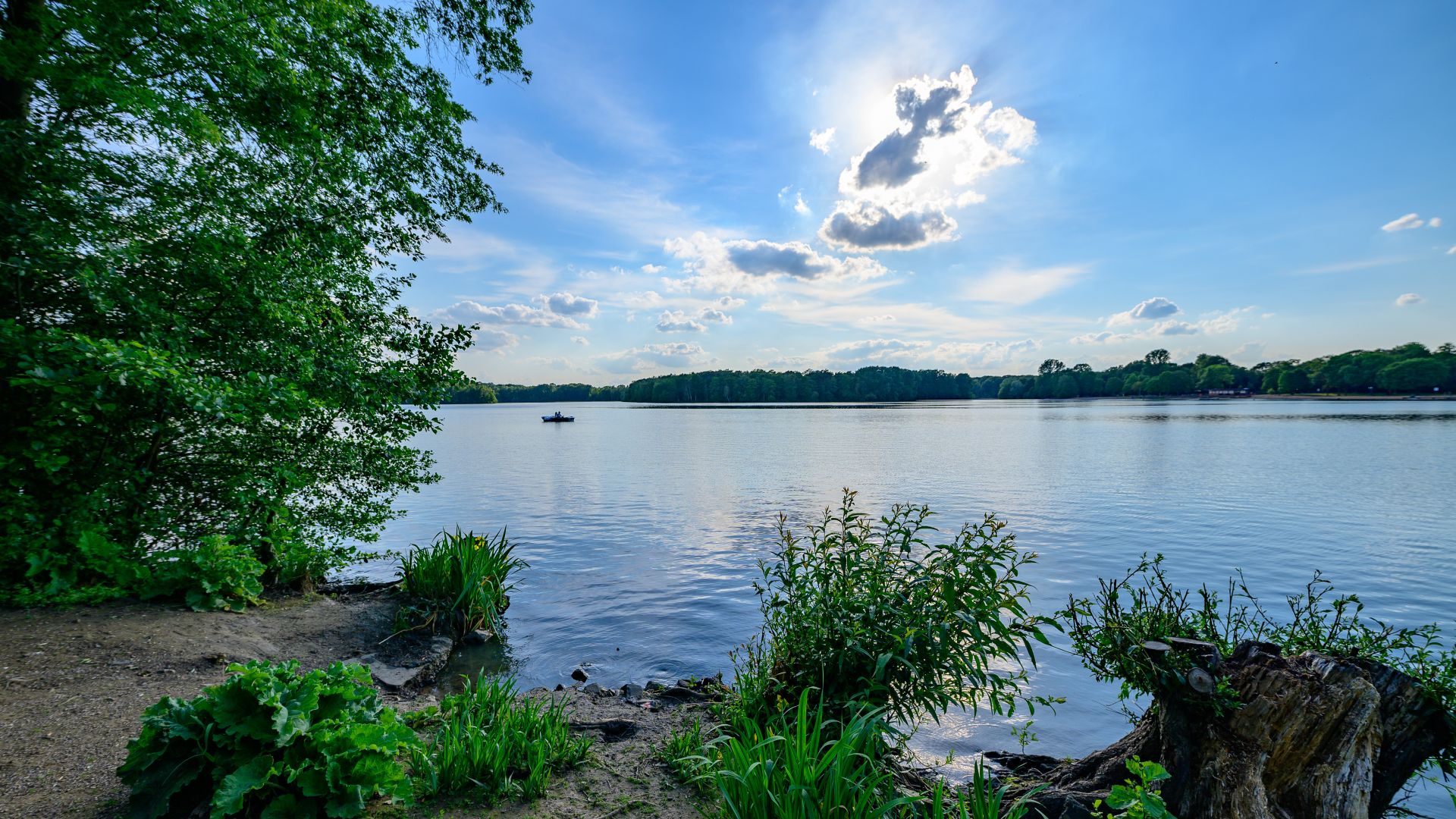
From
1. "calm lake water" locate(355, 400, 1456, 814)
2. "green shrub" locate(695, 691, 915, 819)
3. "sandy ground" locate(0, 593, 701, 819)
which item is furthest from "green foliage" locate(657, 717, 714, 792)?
"calm lake water" locate(355, 400, 1456, 814)

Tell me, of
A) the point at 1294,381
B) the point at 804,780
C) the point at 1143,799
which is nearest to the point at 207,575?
the point at 804,780

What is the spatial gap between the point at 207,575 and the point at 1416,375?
197026 millimetres

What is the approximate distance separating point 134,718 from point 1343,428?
78.6 metres

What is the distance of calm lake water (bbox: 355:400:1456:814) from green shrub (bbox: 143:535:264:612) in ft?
10.4

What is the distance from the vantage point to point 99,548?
22.6ft

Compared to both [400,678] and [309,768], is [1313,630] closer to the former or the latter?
[309,768]

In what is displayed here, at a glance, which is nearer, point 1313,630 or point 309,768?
point 309,768

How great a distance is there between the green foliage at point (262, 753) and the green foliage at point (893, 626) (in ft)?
9.41

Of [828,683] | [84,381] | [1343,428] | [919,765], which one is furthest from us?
[1343,428]

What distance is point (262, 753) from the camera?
3.37 m

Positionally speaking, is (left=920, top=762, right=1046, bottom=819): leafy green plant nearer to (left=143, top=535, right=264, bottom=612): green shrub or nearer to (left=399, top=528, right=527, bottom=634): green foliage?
(left=399, top=528, right=527, bottom=634): green foliage

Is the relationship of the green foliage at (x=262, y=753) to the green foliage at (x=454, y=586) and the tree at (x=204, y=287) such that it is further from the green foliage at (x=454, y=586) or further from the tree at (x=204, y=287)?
the green foliage at (x=454, y=586)

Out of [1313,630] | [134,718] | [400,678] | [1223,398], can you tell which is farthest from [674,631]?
[1223,398]

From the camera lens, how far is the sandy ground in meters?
3.86
